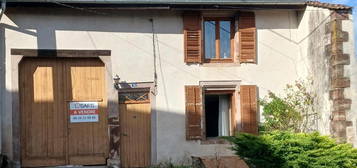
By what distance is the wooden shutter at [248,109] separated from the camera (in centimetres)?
1177

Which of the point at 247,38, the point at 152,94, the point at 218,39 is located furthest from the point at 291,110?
the point at 152,94

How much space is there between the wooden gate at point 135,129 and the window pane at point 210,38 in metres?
2.01

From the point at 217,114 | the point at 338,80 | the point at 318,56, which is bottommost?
the point at 217,114

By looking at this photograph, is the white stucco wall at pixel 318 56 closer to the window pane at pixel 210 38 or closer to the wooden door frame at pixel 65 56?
the window pane at pixel 210 38

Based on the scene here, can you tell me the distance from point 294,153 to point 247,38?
460cm

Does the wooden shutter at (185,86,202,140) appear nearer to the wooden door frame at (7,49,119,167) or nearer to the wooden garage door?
the wooden door frame at (7,49,119,167)

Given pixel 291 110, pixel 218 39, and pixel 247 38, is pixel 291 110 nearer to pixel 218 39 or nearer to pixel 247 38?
pixel 247 38

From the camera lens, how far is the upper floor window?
12.1 meters

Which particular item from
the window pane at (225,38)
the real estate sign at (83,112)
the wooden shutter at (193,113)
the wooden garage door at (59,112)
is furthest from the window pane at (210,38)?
the real estate sign at (83,112)

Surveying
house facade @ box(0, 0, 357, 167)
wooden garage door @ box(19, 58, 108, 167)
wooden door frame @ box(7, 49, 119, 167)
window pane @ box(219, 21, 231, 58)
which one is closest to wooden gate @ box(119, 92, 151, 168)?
house facade @ box(0, 0, 357, 167)

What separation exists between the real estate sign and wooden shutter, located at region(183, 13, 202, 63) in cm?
264

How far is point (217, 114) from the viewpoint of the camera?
483 inches

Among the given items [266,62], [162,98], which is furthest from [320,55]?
[162,98]

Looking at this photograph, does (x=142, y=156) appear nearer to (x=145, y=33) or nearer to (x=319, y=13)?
(x=145, y=33)
